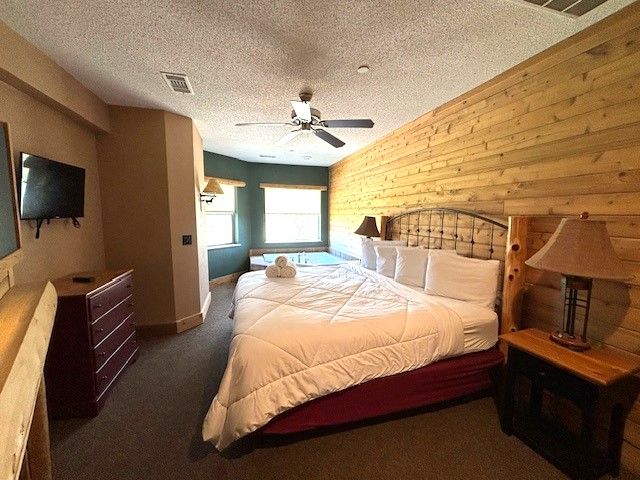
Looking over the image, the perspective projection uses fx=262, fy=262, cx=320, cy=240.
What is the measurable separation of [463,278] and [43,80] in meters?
3.63

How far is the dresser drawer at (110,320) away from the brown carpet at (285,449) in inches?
20.5

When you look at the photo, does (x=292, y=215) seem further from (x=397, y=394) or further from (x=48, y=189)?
(x=397, y=394)

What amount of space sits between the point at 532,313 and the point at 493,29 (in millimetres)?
2049

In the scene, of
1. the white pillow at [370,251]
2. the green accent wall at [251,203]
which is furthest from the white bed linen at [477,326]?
the green accent wall at [251,203]

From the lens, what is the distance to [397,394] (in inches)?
71.4

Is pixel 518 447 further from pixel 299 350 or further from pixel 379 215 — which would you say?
pixel 379 215

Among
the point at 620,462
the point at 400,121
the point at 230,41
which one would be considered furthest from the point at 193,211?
the point at 620,462

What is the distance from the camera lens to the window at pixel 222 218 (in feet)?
17.1

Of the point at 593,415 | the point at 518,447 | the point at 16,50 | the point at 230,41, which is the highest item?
the point at 230,41

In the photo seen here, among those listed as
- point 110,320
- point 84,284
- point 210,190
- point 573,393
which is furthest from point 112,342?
point 573,393

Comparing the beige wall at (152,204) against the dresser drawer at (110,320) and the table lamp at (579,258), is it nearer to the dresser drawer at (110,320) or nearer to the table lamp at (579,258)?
the dresser drawer at (110,320)

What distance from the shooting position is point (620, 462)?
1.53 metres

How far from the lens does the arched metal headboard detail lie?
92.3 inches

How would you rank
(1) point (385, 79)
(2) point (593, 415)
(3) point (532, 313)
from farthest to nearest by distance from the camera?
(1) point (385, 79), (3) point (532, 313), (2) point (593, 415)
